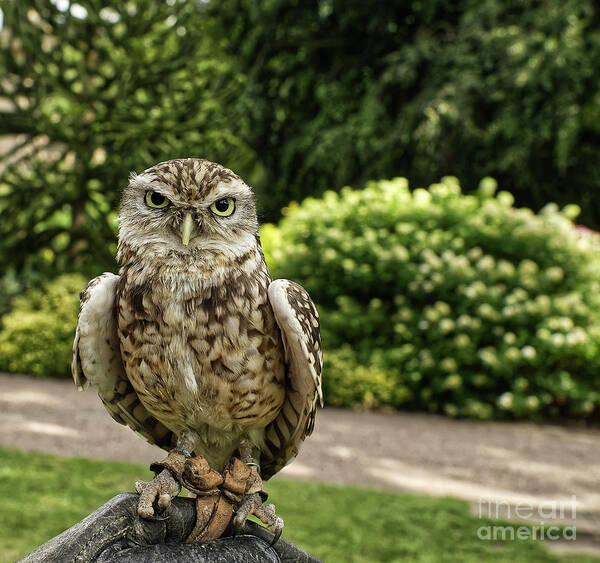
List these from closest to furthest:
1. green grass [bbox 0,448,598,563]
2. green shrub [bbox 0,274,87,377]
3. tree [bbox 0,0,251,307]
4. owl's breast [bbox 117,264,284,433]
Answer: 1. owl's breast [bbox 117,264,284,433]
2. green grass [bbox 0,448,598,563]
3. green shrub [bbox 0,274,87,377]
4. tree [bbox 0,0,251,307]

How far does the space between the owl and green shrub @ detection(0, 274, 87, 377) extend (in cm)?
774

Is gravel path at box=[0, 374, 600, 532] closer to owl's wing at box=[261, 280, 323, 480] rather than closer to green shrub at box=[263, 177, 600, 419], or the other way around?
green shrub at box=[263, 177, 600, 419]

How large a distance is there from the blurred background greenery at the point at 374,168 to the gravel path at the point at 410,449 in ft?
2.04

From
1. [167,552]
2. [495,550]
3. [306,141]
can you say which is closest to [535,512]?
[495,550]

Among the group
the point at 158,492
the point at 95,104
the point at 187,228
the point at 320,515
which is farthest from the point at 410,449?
the point at 95,104

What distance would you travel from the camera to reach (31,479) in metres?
4.89

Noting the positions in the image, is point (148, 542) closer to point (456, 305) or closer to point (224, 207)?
point (224, 207)

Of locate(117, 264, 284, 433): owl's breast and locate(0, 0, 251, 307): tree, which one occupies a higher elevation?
locate(0, 0, 251, 307): tree

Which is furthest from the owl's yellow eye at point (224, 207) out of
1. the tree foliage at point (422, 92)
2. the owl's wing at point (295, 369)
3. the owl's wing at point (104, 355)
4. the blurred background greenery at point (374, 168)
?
the tree foliage at point (422, 92)

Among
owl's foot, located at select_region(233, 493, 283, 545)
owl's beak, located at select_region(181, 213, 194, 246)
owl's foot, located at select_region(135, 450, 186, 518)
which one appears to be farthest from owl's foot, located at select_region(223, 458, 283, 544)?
owl's beak, located at select_region(181, 213, 194, 246)

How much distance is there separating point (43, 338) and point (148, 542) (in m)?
8.58

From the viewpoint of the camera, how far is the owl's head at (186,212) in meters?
1.54

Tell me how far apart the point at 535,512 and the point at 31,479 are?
374cm

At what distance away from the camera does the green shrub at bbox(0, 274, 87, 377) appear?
9234 mm
